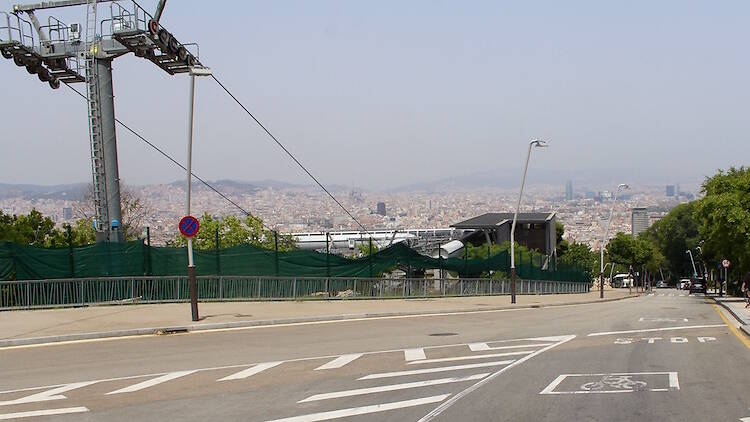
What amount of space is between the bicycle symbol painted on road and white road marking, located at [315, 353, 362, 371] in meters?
4.34

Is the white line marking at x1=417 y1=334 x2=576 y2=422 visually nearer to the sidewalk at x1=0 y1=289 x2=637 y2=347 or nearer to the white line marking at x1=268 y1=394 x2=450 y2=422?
the white line marking at x1=268 y1=394 x2=450 y2=422

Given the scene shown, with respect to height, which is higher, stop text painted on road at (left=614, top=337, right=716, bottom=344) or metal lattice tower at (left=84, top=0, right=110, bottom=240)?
metal lattice tower at (left=84, top=0, right=110, bottom=240)

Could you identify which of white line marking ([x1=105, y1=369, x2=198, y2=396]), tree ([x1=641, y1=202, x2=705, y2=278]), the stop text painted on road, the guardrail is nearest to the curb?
the guardrail

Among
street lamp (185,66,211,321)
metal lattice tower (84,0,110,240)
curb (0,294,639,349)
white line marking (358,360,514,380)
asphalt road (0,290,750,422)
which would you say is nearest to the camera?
asphalt road (0,290,750,422)

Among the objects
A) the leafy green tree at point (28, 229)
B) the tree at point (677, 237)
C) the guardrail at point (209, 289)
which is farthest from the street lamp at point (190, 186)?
the tree at point (677, 237)

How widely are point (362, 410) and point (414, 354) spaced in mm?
5634

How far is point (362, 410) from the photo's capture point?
909 centimetres

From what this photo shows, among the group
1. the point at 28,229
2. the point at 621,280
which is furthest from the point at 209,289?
the point at 621,280

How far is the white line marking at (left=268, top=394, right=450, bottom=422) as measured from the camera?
8.67m

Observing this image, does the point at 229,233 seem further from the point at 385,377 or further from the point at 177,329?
the point at 385,377

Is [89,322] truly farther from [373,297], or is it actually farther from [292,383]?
[373,297]

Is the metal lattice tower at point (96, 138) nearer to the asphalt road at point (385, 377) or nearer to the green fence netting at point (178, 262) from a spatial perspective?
the green fence netting at point (178, 262)

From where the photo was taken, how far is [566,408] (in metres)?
9.05

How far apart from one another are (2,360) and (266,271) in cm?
1505
